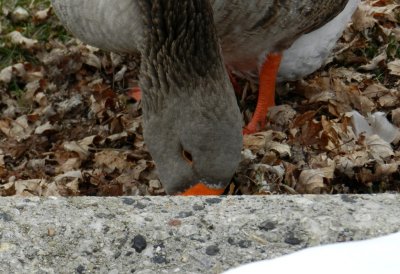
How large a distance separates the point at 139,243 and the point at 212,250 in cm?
24

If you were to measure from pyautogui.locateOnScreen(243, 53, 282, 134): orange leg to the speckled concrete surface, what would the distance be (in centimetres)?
241

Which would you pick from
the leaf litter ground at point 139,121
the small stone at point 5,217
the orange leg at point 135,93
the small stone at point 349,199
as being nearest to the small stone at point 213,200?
the small stone at point 349,199

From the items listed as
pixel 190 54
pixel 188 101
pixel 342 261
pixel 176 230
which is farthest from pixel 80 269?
pixel 190 54

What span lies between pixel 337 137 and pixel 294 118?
48cm

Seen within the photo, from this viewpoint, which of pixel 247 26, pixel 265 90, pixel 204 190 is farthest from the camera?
pixel 265 90

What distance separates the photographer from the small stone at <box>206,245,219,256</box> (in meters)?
2.45

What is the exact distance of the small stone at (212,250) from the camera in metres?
2.45

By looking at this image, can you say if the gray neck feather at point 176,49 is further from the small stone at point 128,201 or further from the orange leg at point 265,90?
the small stone at point 128,201

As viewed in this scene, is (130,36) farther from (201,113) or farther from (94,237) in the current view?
(94,237)

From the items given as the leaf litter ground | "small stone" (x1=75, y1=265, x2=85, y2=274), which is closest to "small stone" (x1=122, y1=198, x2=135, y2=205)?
"small stone" (x1=75, y1=265, x2=85, y2=274)

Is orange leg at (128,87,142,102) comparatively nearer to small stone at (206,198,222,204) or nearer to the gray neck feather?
the gray neck feather

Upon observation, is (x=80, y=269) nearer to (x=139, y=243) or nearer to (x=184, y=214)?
(x=139, y=243)

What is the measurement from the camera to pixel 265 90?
515cm

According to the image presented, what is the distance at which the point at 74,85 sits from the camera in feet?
19.8
